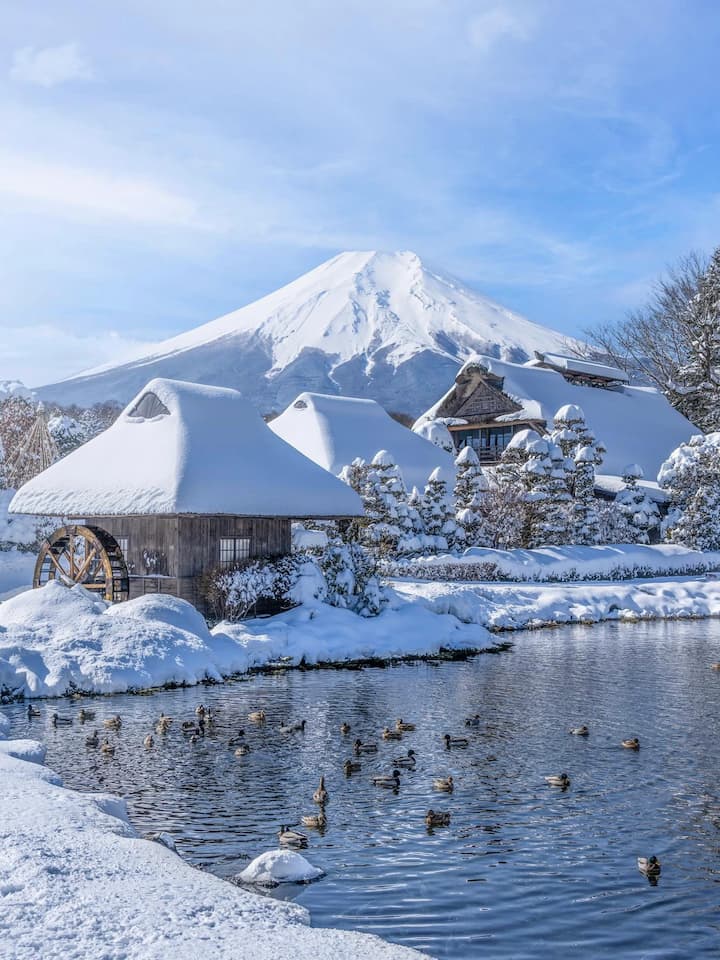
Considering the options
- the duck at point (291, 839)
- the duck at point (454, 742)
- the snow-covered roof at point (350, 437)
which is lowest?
the duck at point (454, 742)

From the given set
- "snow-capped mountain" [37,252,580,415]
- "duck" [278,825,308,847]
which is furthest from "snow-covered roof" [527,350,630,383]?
"snow-capped mountain" [37,252,580,415]

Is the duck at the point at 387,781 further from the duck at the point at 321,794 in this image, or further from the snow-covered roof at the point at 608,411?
the snow-covered roof at the point at 608,411

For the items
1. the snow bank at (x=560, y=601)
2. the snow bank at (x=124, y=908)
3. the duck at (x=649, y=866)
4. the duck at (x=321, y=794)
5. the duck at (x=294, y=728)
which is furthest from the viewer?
the snow bank at (x=560, y=601)

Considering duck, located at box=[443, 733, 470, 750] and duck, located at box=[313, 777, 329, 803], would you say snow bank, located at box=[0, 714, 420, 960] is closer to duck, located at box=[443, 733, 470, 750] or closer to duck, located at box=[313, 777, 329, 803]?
duck, located at box=[313, 777, 329, 803]

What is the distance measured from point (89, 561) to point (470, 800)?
58.4ft

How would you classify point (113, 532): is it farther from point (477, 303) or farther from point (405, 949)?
point (477, 303)

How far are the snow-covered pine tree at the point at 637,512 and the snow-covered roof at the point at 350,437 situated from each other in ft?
28.7

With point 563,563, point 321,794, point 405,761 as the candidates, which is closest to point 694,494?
point 563,563

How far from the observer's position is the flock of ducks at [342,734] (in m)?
9.23

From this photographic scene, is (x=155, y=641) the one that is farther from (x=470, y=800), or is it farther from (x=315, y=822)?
(x=315, y=822)

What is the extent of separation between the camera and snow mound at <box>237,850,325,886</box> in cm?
786

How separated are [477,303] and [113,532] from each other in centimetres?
13891

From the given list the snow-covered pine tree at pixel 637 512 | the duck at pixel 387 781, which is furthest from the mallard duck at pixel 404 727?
the snow-covered pine tree at pixel 637 512

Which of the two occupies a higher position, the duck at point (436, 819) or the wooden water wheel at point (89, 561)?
the wooden water wheel at point (89, 561)
